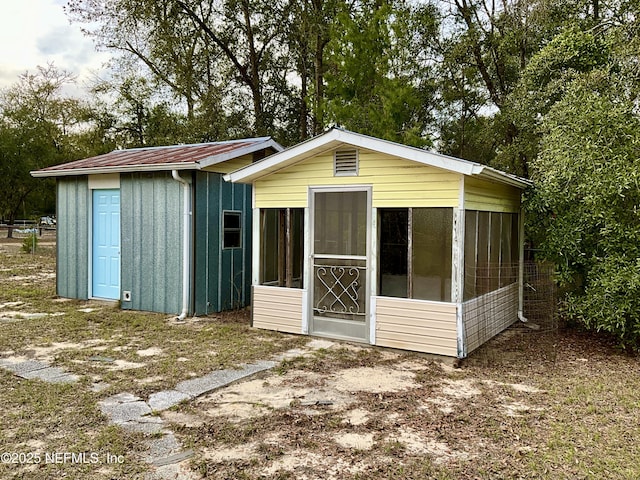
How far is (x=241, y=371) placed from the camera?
4.82 meters

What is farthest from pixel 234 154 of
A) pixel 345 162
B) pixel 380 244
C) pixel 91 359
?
pixel 91 359

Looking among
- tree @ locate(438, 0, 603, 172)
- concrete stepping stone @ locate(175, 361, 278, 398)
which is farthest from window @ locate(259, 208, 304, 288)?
tree @ locate(438, 0, 603, 172)

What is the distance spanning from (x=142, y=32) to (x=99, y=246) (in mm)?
11239

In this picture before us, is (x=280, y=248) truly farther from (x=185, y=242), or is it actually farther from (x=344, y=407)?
(x=344, y=407)

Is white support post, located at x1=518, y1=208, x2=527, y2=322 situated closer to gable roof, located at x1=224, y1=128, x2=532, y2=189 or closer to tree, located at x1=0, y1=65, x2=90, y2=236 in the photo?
gable roof, located at x1=224, y1=128, x2=532, y2=189

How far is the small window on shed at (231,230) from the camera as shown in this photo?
7.91m

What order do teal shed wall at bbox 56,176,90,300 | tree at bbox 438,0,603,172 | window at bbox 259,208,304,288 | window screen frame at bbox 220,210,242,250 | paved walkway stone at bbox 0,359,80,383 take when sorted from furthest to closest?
tree at bbox 438,0,603,172
teal shed wall at bbox 56,176,90,300
window screen frame at bbox 220,210,242,250
window at bbox 259,208,304,288
paved walkway stone at bbox 0,359,80,383

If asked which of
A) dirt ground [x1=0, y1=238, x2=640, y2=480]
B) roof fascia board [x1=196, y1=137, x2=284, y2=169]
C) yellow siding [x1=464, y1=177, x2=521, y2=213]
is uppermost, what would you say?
roof fascia board [x1=196, y1=137, x2=284, y2=169]

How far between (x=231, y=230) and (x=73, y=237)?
3.01 m

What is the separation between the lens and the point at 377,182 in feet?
18.8

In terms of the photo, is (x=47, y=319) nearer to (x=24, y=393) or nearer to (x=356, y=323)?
(x=24, y=393)

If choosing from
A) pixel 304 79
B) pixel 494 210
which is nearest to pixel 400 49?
pixel 304 79

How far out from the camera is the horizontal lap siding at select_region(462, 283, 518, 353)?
5.46m

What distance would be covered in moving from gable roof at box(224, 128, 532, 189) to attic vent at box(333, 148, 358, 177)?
0.12 m
